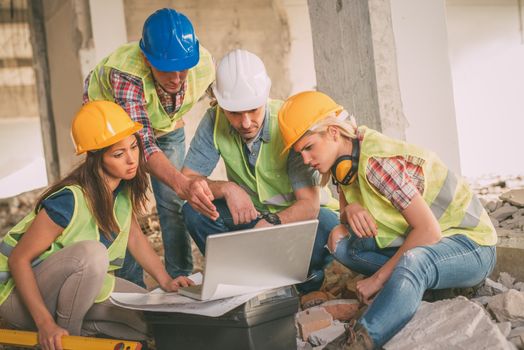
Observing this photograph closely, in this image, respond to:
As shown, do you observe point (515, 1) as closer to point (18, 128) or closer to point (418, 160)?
point (18, 128)

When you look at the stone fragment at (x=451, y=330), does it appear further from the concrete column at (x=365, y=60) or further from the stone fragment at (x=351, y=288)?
the concrete column at (x=365, y=60)

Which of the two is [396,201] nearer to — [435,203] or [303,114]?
[435,203]

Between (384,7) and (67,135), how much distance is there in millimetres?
4640

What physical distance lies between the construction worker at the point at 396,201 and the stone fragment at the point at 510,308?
167mm

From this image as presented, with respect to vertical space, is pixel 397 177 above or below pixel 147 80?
below

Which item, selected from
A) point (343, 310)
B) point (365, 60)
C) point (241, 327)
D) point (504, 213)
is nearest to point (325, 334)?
point (343, 310)

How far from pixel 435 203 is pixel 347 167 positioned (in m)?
0.45

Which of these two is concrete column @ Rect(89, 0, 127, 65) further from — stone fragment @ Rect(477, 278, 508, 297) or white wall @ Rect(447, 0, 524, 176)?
white wall @ Rect(447, 0, 524, 176)

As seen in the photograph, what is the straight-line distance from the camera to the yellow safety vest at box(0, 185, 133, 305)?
125 inches

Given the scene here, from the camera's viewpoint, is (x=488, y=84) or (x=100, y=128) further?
(x=488, y=84)

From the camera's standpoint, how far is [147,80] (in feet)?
12.5

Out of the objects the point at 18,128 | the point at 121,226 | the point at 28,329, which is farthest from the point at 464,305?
the point at 18,128

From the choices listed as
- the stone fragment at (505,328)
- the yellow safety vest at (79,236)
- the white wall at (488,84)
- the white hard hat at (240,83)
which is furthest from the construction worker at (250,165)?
→ the white wall at (488,84)

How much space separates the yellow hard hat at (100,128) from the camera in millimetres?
3188
